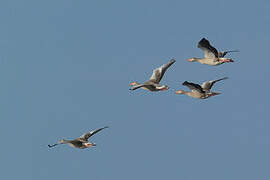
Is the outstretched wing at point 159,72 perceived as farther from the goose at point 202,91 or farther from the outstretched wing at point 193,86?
the outstretched wing at point 193,86

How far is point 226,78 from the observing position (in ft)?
276

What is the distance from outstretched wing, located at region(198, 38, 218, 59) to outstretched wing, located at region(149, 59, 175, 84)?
712 centimetres

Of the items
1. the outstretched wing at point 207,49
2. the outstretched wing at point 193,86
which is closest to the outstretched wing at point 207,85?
the outstretched wing at point 193,86

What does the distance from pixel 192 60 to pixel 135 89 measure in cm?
867

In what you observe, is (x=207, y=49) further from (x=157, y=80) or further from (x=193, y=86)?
(x=157, y=80)

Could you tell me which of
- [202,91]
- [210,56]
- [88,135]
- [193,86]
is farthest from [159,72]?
[88,135]

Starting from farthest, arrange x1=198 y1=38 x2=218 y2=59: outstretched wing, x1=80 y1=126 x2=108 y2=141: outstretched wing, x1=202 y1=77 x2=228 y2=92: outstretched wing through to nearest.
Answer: x1=80 y1=126 x2=108 y2=141: outstretched wing → x1=202 y1=77 x2=228 y2=92: outstretched wing → x1=198 y1=38 x2=218 y2=59: outstretched wing

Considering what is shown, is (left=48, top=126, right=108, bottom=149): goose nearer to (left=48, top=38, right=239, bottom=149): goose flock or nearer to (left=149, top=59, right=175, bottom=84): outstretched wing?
(left=48, top=38, right=239, bottom=149): goose flock

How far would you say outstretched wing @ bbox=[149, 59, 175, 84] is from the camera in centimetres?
9219

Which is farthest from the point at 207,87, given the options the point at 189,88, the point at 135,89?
the point at 135,89

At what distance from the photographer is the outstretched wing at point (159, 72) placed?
302ft

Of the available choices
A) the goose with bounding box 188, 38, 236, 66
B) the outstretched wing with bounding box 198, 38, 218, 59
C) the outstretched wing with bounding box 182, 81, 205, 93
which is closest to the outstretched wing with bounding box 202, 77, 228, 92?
the outstretched wing with bounding box 182, 81, 205, 93

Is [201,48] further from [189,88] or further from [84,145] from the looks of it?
[84,145]

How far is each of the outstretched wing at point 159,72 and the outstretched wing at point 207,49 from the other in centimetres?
712
